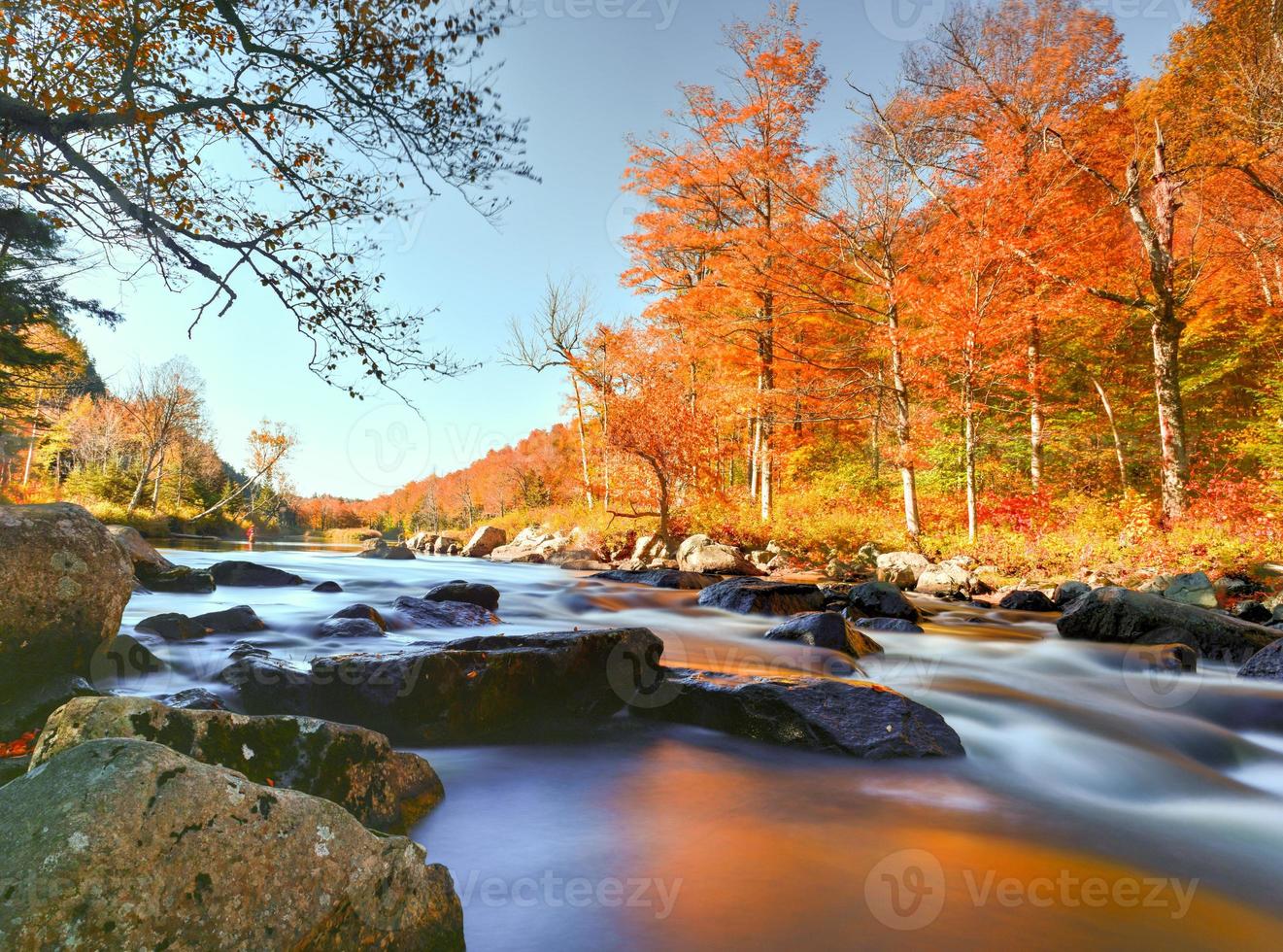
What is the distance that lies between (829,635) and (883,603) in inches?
111

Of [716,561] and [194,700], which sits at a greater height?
[194,700]

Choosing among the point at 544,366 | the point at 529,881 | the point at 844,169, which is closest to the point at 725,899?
the point at 529,881

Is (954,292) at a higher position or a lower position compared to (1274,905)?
higher

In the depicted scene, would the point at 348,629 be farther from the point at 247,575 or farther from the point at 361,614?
the point at 247,575

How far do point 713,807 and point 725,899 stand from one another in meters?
0.86

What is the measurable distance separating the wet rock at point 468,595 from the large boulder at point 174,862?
7.41m

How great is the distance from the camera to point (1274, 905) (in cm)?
272

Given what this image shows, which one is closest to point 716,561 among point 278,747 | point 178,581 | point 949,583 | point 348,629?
point 949,583

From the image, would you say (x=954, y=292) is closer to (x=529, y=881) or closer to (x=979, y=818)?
(x=979, y=818)

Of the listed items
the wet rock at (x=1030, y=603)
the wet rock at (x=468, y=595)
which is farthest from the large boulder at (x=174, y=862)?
the wet rock at (x=1030, y=603)

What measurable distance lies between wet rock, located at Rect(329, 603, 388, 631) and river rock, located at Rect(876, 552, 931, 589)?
10.3 m

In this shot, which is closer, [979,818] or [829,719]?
[979,818]

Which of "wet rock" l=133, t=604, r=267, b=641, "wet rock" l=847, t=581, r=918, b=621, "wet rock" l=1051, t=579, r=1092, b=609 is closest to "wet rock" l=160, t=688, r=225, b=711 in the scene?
"wet rock" l=133, t=604, r=267, b=641

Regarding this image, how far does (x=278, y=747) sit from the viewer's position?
8.52 ft
